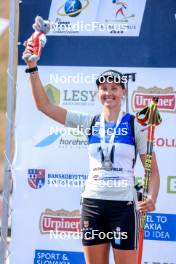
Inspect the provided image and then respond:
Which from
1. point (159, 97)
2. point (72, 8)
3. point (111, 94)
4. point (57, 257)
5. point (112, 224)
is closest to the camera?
point (112, 224)

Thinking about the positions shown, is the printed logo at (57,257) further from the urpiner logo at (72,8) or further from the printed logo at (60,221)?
the urpiner logo at (72,8)

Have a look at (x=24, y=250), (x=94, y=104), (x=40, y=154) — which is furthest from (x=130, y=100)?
(x=24, y=250)

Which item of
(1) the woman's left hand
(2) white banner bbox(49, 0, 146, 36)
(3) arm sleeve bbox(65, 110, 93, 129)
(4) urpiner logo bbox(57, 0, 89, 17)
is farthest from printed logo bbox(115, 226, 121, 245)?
(4) urpiner logo bbox(57, 0, 89, 17)

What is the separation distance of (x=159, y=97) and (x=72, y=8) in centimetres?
91

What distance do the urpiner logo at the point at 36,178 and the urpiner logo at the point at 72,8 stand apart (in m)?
1.17

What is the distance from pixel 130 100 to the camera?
5.81 meters

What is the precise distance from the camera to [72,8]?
Answer: 19.3 ft

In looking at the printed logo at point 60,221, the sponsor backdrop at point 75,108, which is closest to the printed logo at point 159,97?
the sponsor backdrop at point 75,108

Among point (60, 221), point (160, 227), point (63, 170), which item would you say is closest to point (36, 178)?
point (63, 170)

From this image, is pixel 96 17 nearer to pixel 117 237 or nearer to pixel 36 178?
pixel 36 178

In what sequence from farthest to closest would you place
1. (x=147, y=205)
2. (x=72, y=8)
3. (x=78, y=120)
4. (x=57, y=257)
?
1. (x=57, y=257)
2. (x=72, y=8)
3. (x=78, y=120)
4. (x=147, y=205)

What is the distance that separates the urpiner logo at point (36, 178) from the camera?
595cm

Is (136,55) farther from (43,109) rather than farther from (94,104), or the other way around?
(43,109)

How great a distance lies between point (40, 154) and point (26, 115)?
0.31 m
